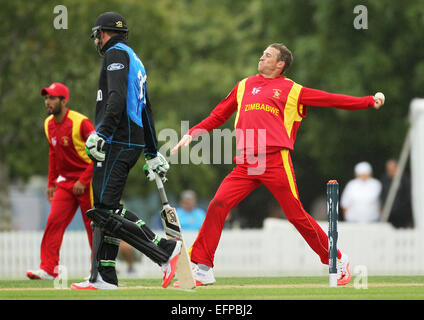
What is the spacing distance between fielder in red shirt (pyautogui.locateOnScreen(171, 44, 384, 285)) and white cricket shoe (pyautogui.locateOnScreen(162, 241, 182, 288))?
837 millimetres

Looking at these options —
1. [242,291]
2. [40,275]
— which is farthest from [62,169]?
[242,291]

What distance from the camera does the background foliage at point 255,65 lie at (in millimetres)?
21438

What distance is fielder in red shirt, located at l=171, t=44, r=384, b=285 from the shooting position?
917 cm

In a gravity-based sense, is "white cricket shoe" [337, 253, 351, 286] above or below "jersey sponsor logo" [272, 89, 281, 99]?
below

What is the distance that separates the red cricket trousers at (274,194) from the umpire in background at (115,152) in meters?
0.81

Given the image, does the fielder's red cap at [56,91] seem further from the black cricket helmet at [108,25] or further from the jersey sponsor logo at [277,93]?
the jersey sponsor logo at [277,93]

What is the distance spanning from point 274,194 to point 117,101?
1933mm

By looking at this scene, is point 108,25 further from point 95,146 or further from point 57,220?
point 57,220

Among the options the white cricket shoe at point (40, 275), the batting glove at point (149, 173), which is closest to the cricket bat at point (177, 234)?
the batting glove at point (149, 173)

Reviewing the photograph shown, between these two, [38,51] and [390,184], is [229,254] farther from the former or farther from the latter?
[38,51]

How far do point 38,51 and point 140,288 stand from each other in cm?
1372

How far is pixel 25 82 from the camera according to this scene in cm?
2155

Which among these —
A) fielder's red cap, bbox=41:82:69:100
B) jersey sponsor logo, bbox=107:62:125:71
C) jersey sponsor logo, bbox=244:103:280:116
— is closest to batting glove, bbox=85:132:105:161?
jersey sponsor logo, bbox=107:62:125:71

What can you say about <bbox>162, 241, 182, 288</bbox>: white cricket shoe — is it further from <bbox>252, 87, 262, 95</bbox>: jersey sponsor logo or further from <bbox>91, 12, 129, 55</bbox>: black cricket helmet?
<bbox>91, 12, 129, 55</bbox>: black cricket helmet
